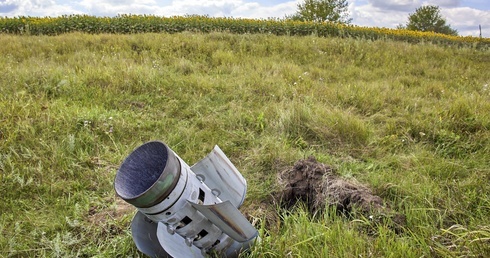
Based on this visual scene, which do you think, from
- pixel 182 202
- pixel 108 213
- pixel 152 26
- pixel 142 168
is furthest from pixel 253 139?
pixel 152 26

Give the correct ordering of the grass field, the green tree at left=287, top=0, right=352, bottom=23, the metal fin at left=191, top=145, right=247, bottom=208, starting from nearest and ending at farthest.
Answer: the metal fin at left=191, top=145, right=247, bottom=208 < the grass field < the green tree at left=287, top=0, right=352, bottom=23

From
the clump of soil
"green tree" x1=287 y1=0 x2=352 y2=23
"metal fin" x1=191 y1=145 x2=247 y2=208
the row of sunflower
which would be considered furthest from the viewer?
"green tree" x1=287 y1=0 x2=352 y2=23

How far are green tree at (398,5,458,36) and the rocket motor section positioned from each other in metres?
39.3

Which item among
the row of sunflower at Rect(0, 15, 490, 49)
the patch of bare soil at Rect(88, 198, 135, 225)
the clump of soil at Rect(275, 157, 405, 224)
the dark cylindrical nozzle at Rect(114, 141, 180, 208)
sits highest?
the row of sunflower at Rect(0, 15, 490, 49)

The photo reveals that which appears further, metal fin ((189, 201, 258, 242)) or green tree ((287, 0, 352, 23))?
green tree ((287, 0, 352, 23))

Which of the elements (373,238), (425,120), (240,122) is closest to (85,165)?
(240,122)

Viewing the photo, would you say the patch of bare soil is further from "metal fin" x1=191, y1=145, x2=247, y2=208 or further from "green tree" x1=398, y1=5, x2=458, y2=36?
"green tree" x1=398, y1=5, x2=458, y2=36

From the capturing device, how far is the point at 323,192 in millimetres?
2795

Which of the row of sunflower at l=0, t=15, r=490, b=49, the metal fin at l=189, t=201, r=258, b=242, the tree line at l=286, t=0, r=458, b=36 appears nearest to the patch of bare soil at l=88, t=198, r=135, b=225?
the metal fin at l=189, t=201, r=258, b=242

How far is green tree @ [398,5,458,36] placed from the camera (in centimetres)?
3612

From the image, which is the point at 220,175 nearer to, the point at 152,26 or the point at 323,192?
the point at 323,192

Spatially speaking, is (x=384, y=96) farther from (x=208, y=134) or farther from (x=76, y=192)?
(x=76, y=192)

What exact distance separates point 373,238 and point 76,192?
2353mm

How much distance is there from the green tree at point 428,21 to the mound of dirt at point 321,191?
1506 inches
